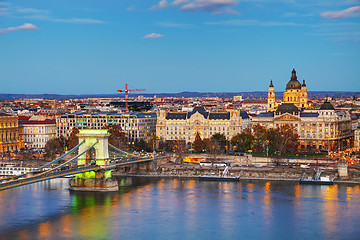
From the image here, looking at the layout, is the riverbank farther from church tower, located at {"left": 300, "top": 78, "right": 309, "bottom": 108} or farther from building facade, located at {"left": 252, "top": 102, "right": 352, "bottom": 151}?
church tower, located at {"left": 300, "top": 78, "right": 309, "bottom": 108}

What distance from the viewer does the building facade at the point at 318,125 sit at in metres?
58.9

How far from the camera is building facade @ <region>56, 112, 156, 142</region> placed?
208 ft

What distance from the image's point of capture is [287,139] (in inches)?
2089

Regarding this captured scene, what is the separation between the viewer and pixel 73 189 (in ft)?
124

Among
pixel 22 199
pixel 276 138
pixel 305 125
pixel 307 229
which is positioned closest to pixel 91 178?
pixel 22 199

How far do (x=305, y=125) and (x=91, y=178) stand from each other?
27.7 metres

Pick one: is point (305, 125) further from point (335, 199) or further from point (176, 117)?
point (335, 199)

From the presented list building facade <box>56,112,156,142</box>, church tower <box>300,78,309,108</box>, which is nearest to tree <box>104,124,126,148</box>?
building facade <box>56,112,156,142</box>

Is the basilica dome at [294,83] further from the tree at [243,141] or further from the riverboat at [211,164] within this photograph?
the riverboat at [211,164]

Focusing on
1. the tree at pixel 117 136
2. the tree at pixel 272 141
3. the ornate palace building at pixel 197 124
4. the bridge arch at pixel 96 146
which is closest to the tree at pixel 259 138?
the tree at pixel 272 141

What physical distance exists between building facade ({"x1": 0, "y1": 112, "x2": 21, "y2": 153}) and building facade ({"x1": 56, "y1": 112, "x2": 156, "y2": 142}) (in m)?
5.88

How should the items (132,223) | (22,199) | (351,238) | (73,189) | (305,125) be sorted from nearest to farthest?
1. (351,238)
2. (132,223)
3. (22,199)
4. (73,189)
5. (305,125)

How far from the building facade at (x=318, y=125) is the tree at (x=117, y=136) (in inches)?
495

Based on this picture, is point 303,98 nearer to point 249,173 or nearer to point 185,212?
point 249,173
